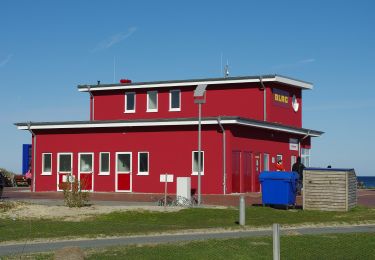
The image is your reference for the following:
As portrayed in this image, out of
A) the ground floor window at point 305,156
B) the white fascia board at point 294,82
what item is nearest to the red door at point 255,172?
the white fascia board at point 294,82

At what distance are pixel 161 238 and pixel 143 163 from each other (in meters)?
20.2

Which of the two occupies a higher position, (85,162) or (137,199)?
(85,162)

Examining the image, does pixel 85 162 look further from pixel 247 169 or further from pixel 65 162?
pixel 247 169

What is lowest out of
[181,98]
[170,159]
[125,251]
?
[125,251]

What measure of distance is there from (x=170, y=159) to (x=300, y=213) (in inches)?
510

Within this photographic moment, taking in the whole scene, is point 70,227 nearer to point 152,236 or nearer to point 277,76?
point 152,236

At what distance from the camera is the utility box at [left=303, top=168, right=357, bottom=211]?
25.5 m

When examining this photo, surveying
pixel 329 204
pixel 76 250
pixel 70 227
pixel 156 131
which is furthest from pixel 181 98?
pixel 76 250

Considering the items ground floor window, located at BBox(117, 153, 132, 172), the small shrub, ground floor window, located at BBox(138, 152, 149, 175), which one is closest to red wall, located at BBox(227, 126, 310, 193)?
ground floor window, located at BBox(138, 152, 149, 175)

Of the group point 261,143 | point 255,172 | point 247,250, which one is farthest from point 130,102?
point 247,250

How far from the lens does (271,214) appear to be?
24.3 meters

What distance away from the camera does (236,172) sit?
118 feet

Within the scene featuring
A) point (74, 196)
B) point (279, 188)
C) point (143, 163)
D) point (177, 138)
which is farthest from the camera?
point (143, 163)

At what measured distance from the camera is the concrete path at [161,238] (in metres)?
15.6
